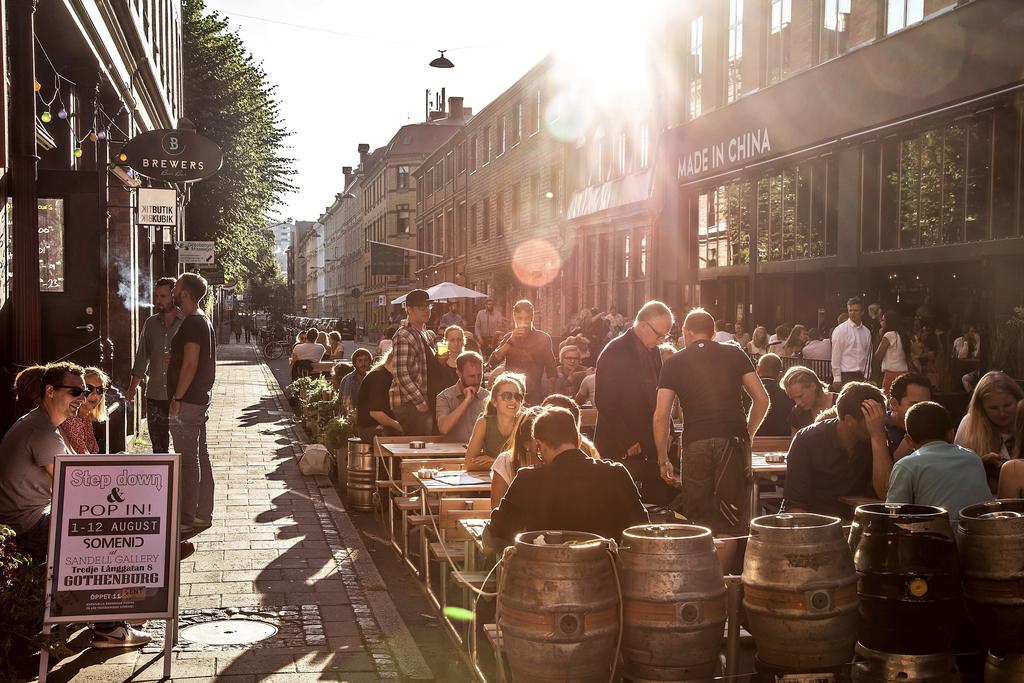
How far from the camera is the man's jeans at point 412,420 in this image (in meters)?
10.1

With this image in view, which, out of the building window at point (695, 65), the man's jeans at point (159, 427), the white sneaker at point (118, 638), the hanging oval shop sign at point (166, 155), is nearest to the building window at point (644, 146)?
the building window at point (695, 65)


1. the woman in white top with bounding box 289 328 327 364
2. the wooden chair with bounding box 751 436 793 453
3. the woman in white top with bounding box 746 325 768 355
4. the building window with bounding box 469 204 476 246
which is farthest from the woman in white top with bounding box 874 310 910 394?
the building window with bounding box 469 204 476 246

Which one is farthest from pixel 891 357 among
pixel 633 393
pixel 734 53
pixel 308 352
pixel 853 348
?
pixel 308 352

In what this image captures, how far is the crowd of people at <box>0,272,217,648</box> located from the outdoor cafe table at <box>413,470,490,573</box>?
1.63m

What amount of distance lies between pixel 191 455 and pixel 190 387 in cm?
55

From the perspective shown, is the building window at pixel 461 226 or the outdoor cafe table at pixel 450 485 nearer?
the outdoor cafe table at pixel 450 485

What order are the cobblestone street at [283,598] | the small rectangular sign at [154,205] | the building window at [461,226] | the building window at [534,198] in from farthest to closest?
the building window at [461,226] → the building window at [534,198] → the small rectangular sign at [154,205] → the cobblestone street at [283,598]

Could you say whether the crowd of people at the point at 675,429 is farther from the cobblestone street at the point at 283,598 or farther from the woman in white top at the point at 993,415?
the cobblestone street at the point at 283,598

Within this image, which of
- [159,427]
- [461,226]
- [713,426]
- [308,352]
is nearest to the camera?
[713,426]

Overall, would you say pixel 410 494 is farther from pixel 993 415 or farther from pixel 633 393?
pixel 993 415

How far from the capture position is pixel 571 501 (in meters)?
4.77

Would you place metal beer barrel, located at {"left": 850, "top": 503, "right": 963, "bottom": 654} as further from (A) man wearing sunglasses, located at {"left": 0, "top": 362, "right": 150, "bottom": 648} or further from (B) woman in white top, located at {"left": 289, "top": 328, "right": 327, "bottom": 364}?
(B) woman in white top, located at {"left": 289, "top": 328, "right": 327, "bottom": 364}

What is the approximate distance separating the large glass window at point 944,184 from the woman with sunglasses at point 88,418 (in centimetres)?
1145

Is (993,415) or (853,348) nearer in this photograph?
(993,415)
